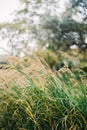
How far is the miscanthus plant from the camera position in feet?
11.6

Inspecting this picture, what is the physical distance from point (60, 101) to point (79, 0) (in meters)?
10.8

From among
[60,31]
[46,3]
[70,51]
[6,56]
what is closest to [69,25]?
[60,31]

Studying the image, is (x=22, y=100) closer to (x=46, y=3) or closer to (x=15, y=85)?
(x=15, y=85)

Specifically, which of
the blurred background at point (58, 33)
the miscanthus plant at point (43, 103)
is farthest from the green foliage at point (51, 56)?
the miscanthus plant at point (43, 103)

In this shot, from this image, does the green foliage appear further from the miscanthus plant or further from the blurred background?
the miscanthus plant

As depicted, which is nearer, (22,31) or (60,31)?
(60,31)

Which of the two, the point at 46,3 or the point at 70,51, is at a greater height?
the point at 46,3

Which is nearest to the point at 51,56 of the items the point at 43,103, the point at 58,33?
the point at 58,33

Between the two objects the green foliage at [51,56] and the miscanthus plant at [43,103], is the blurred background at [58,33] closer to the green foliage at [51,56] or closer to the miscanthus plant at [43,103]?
the green foliage at [51,56]

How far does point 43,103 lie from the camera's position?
360 centimetres

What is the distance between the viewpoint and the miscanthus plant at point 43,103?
354 centimetres

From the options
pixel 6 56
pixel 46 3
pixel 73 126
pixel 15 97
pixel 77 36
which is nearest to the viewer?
pixel 73 126

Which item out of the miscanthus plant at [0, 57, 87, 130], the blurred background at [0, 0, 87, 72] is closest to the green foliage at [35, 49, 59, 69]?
the blurred background at [0, 0, 87, 72]

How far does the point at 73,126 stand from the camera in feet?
11.5
